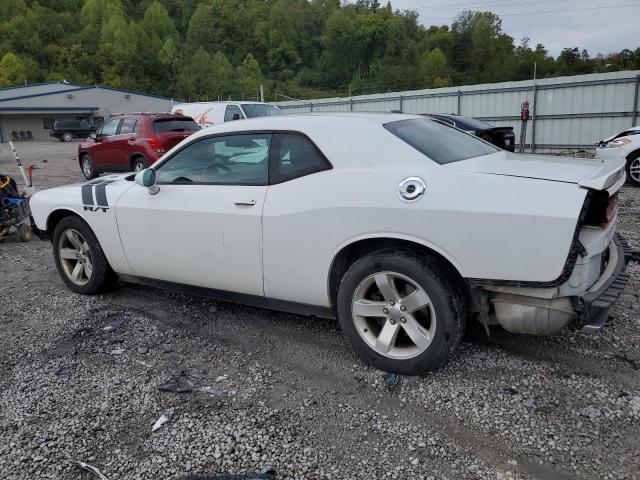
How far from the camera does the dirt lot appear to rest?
2523 millimetres

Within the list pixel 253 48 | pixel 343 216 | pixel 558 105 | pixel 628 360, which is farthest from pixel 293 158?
pixel 253 48

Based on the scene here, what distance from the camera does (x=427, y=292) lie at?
3.01 meters

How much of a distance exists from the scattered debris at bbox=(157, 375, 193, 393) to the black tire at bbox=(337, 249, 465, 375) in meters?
1.07

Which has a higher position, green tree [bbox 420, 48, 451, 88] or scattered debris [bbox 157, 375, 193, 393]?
green tree [bbox 420, 48, 451, 88]

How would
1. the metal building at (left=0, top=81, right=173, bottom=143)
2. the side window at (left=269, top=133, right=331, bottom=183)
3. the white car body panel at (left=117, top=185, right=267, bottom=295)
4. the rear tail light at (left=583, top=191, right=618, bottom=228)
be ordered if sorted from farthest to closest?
the metal building at (left=0, top=81, right=173, bottom=143) → the white car body panel at (left=117, top=185, right=267, bottom=295) → the side window at (left=269, top=133, right=331, bottom=183) → the rear tail light at (left=583, top=191, right=618, bottom=228)

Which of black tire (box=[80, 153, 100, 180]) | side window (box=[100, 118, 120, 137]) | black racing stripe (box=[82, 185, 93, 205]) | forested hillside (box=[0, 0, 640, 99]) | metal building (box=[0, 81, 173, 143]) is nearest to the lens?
black racing stripe (box=[82, 185, 93, 205])

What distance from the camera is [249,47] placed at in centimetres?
11850

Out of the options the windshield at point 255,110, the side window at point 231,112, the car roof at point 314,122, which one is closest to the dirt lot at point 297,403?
the car roof at point 314,122

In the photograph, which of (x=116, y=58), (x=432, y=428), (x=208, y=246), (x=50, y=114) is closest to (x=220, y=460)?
(x=432, y=428)

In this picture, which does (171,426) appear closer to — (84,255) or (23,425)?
(23,425)

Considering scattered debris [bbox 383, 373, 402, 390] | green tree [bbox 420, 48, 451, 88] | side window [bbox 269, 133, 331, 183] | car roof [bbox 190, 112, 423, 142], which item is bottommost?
scattered debris [bbox 383, 373, 402, 390]

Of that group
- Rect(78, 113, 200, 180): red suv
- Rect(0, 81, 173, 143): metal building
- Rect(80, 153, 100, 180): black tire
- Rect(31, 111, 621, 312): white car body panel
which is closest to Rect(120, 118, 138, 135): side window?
Rect(78, 113, 200, 180): red suv

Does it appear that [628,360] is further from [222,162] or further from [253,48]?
[253,48]

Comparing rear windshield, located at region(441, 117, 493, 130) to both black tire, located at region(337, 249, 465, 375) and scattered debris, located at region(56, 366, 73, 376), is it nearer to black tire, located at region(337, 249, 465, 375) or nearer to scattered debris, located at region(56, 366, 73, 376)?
black tire, located at region(337, 249, 465, 375)
